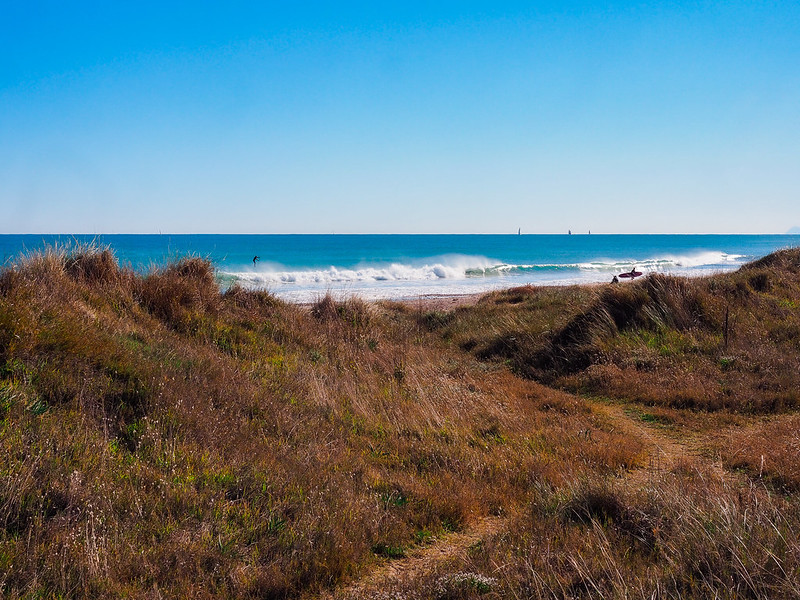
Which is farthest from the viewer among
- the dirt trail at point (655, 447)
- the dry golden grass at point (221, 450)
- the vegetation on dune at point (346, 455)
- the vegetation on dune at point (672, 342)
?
the vegetation on dune at point (672, 342)

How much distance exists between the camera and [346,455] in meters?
5.82

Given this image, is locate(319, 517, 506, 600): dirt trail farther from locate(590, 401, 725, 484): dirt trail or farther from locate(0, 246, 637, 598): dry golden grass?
locate(590, 401, 725, 484): dirt trail

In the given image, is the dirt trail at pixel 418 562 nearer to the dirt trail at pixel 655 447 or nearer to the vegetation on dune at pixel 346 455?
the vegetation on dune at pixel 346 455

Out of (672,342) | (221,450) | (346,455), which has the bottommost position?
(346,455)

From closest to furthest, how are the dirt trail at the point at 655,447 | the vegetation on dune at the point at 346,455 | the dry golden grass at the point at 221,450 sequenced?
the vegetation on dune at the point at 346,455
the dry golden grass at the point at 221,450
the dirt trail at the point at 655,447

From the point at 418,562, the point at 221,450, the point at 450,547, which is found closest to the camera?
the point at 418,562

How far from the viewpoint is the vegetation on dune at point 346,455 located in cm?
354

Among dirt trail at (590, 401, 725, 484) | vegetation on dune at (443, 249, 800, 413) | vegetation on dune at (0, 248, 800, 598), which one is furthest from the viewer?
vegetation on dune at (443, 249, 800, 413)

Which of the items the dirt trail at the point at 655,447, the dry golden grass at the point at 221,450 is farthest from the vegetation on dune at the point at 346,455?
the dirt trail at the point at 655,447

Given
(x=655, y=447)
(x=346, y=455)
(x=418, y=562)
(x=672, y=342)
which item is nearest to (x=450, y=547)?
(x=418, y=562)

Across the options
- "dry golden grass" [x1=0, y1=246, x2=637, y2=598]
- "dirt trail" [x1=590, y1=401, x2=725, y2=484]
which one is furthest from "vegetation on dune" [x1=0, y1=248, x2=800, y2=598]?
"dirt trail" [x1=590, y1=401, x2=725, y2=484]

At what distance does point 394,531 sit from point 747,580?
2.47 metres

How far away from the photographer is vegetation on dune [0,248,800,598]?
3545mm

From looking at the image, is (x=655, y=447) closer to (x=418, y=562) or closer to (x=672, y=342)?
(x=418, y=562)
